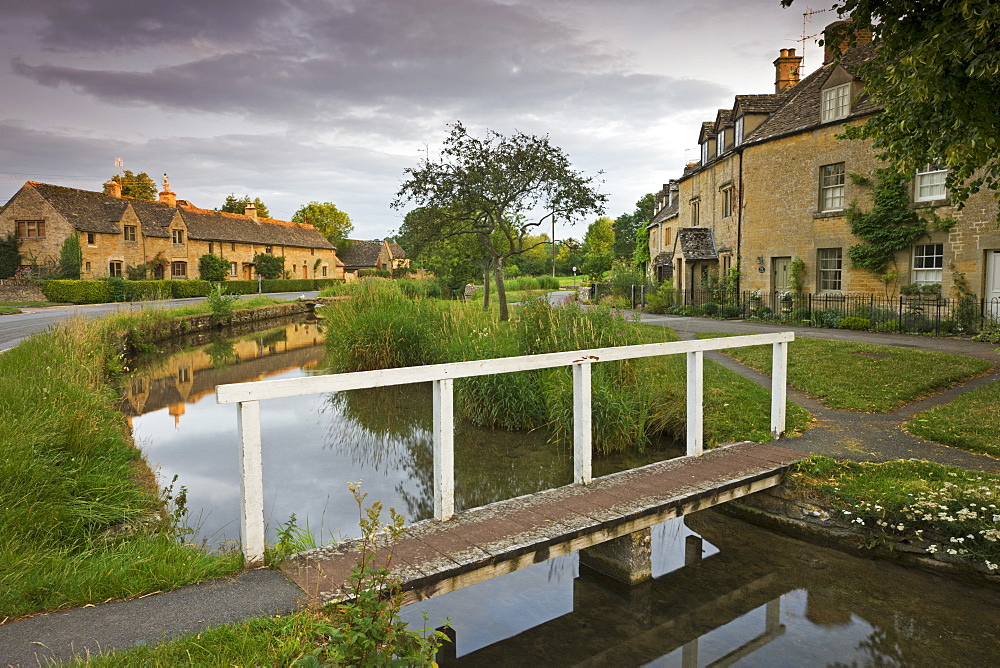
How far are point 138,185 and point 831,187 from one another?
64735 millimetres

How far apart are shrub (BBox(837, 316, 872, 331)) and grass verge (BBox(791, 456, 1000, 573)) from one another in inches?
524

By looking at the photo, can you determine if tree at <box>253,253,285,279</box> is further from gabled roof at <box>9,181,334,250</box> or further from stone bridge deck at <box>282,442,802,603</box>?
stone bridge deck at <box>282,442,802,603</box>

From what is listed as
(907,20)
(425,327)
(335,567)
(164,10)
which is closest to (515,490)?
(335,567)

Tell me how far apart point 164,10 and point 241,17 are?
1947 mm

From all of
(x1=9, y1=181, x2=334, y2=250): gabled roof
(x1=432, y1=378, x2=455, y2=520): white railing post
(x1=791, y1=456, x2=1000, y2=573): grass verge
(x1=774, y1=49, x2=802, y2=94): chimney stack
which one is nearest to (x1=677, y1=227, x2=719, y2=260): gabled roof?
Answer: (x1=774, y1=49, x2=802, y2=94): chimney stack

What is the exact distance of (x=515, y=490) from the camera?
7176 millimetres

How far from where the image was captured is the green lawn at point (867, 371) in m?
9.27

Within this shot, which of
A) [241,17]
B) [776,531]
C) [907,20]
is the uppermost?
[241,17]

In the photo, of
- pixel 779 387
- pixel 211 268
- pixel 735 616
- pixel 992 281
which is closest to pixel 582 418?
pixel 735 616

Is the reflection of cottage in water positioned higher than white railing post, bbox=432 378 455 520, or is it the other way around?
white railing post, bbox=432 378 455 520

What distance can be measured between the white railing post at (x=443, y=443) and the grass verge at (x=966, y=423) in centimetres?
610

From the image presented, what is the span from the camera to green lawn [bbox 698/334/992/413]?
365 inches

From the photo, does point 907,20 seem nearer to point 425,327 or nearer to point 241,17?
point 425,327

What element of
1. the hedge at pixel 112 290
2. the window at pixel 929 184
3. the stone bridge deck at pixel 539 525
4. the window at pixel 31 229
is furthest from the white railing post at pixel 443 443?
the window at pixel 31 229
